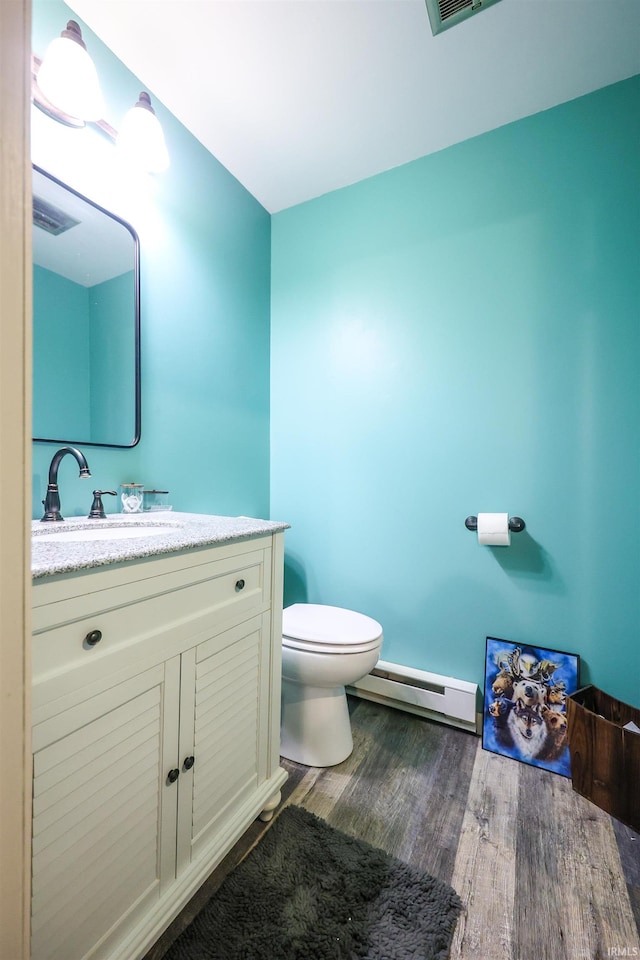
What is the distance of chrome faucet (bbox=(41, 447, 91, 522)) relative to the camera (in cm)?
109

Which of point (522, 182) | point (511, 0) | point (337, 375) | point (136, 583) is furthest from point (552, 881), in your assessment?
point (511, 0)

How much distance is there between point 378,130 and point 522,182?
629mm

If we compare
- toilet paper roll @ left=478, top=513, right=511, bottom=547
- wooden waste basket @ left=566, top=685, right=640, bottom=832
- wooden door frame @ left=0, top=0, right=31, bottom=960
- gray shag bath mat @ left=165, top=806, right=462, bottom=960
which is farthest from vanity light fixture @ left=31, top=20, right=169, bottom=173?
wooden waste basket @ left=566, top=685, right=640, bottom=832

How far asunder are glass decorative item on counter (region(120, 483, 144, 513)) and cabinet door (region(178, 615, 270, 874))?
61cm

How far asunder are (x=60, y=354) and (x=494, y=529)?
1.62 metres

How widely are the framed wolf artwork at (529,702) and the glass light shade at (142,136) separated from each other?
A: 2206 mm

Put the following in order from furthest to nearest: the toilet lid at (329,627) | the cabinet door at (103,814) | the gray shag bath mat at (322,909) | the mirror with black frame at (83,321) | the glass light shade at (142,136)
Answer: the toilet lid at (329,627) < the glass light shade at (142,136) < the mirror with black frame at (83,321) < the gray shag bath mat at (322,909) < the cabinet door at (103,814)

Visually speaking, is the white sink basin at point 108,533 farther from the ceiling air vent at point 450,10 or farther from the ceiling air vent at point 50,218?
the ceiling air vent at point 450,10

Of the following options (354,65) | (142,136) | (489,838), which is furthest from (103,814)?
(354,65)

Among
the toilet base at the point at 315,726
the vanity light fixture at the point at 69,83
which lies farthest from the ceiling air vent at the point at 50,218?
the toilet base at the point at 315,726

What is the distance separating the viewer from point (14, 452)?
0.44 meters

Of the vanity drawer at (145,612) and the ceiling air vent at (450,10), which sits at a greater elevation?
the ceiling air vent at (450,10)

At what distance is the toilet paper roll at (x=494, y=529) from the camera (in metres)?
1.51

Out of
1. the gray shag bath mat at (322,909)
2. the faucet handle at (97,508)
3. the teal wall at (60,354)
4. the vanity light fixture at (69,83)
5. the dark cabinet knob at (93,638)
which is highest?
the vanity light fixture at (69,83)
